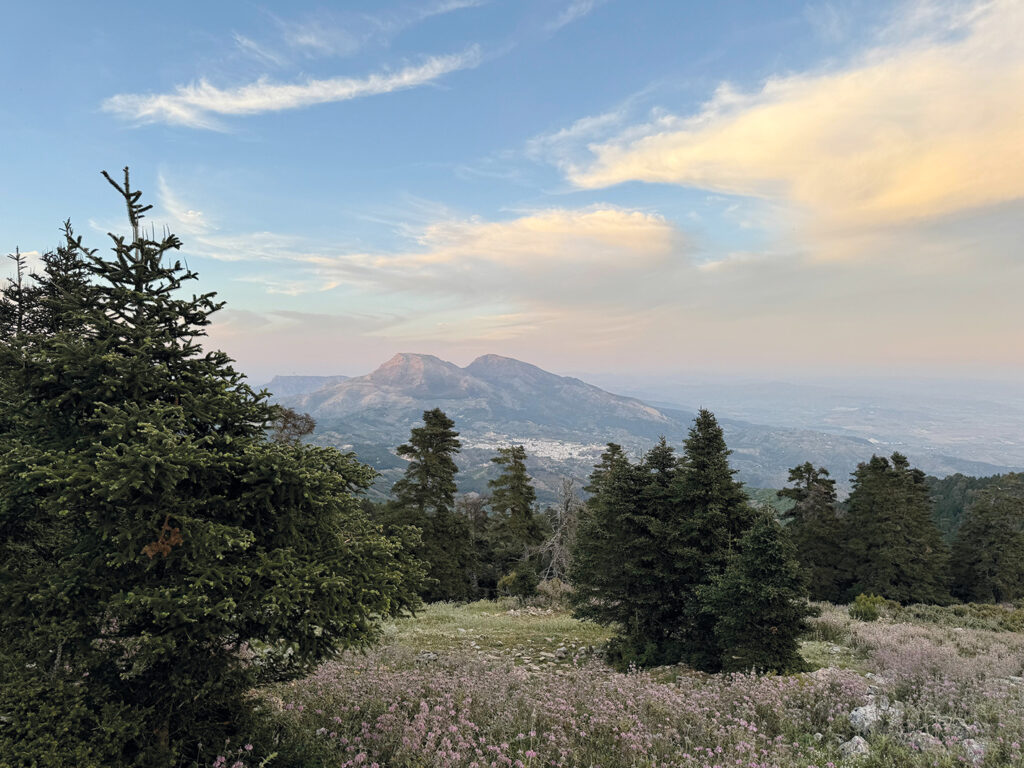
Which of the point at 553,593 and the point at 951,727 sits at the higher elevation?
the point at 951,727

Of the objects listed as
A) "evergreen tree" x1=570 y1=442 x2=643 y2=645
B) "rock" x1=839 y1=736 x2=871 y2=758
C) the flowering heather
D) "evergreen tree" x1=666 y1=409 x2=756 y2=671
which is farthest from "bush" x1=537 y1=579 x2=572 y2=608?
"rock" x1=839 y1=736 x2=871 y2=758

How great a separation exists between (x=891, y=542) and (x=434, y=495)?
34.6 metres

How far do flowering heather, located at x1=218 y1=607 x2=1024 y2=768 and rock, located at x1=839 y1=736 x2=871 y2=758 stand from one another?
112 millimetres

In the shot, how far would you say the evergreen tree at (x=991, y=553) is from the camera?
40.2m

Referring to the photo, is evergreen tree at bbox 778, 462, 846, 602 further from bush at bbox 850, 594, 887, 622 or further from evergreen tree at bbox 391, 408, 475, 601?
evergreen tree at bbox 391, 408, 475, 601

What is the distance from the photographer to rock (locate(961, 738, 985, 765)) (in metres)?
5.45

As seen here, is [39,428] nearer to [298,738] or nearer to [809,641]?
[298,738]

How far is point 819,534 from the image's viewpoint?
40656 millimetres

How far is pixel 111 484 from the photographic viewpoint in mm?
4770

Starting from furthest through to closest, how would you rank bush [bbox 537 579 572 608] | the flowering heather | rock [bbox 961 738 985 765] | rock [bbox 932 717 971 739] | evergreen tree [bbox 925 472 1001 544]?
evergreen tree [bbox 925 472 1001 544] → bush [bbox 537 579 572 608] → rock [bbox 932 717 971 739] → the flowering heather → rock [bbox 961 738 985 765]

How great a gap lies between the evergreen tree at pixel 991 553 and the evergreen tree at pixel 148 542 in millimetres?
54038

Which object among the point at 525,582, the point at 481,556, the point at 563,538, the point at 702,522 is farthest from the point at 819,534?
the point at 702,522

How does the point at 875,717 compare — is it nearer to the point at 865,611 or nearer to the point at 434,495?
the point at 865,611

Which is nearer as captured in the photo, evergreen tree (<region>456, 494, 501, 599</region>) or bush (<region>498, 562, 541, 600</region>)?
bush (<region>498, 562, 541, 600</region>)
